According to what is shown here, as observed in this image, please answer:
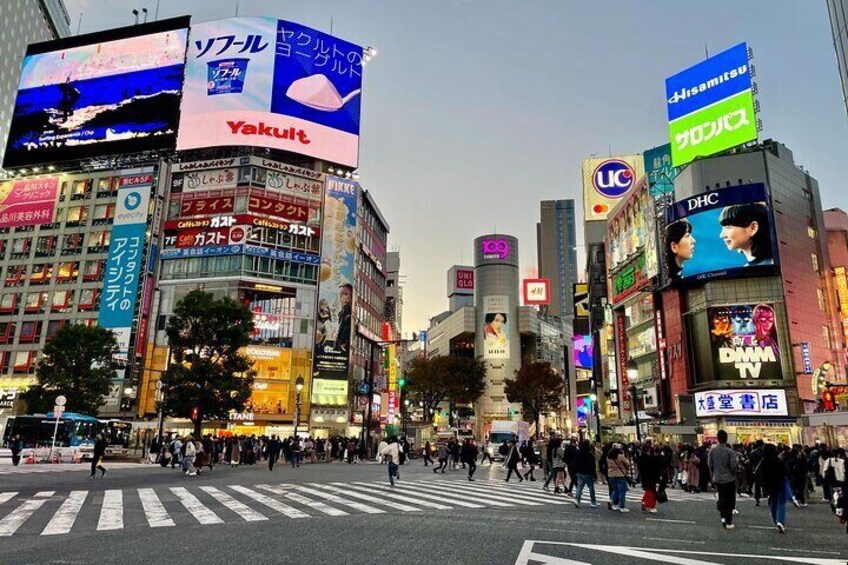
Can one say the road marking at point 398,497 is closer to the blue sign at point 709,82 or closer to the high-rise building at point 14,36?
the blue sign at point 709,82

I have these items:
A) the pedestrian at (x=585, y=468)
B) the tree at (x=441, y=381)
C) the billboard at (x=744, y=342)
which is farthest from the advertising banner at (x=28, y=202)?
the pedestrian at (x=585, y=468)

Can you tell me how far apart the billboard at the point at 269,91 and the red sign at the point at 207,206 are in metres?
5.79

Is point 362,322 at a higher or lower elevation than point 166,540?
higher

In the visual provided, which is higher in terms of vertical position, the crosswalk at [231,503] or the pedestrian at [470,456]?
the pedestrian at [470,456]

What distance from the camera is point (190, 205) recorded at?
6319 centimetres

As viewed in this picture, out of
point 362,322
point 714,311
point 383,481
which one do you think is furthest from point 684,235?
point 362,322

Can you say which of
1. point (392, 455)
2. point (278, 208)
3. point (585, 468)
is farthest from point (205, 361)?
point (585, 468)

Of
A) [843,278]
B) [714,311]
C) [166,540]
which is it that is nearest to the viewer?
[166,540]

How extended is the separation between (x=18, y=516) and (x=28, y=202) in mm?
66774

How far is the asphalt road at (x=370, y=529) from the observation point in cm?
777

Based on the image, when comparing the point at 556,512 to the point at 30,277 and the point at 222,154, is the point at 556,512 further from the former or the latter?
the point at 30,277

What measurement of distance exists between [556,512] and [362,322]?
6075 cm

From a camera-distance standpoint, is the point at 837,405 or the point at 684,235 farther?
the point at 684,235

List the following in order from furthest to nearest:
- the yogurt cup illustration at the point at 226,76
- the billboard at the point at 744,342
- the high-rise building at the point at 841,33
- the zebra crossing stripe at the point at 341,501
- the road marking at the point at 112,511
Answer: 1. the yogurt cup illustration at the point at 226,76
2. the billboard at the point at 744,342
3. the high-rise building at the point at 841,33
4. the zebra crossing stripe at the point at 341,501
5. the road marking at the point at 112,511
